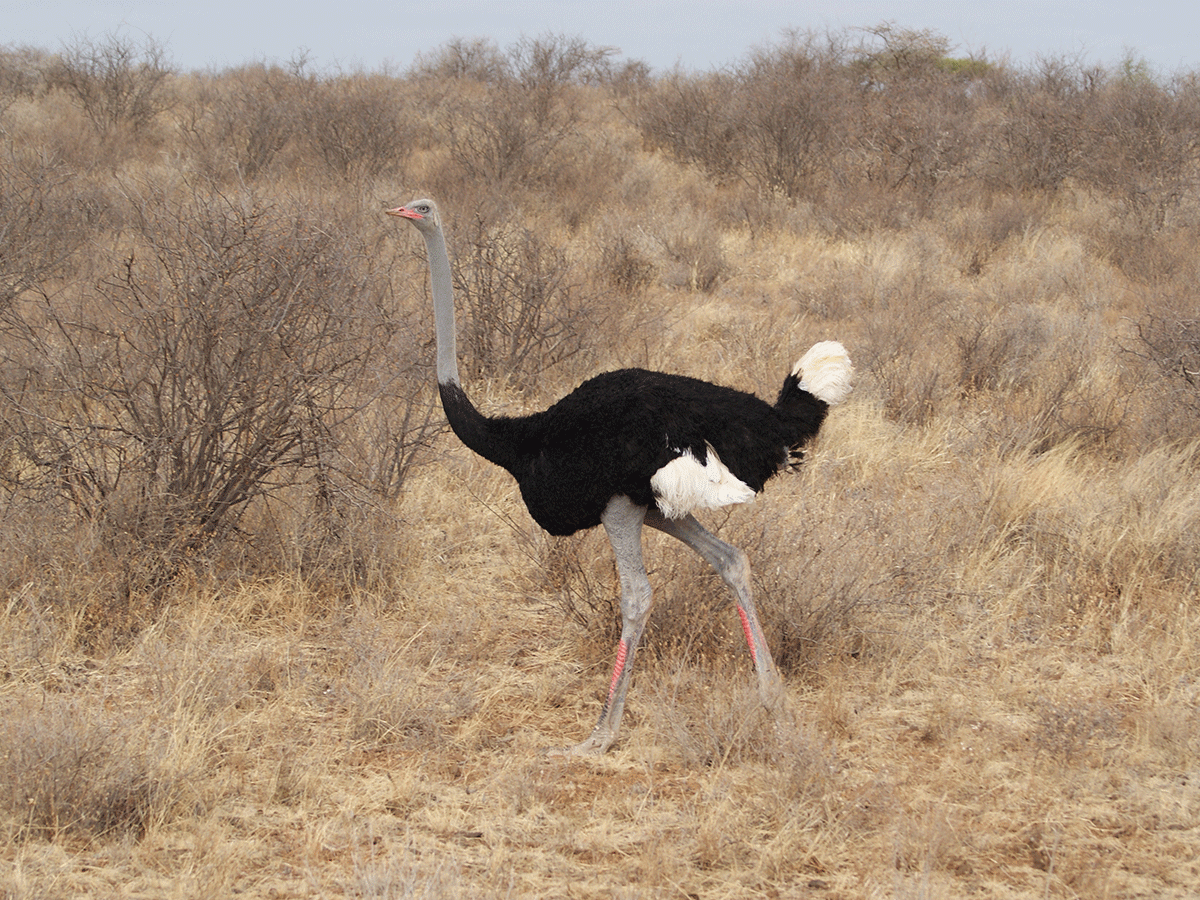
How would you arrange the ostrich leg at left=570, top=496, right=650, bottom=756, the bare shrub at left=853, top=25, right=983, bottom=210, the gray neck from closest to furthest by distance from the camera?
1. the ostrich leg at left=570, top=496, right=650, bottom=756
2. the gray neck
3. the bare shrub at left=853, top=25, right=983, bottom=210

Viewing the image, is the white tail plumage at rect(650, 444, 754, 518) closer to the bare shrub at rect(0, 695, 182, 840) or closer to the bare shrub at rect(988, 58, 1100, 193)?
the bare shrub at rect(0, 695, 182, 840)

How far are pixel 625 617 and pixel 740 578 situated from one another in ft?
1.35

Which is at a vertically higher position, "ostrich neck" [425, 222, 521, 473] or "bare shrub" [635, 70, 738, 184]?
"bare shrub" [635, 70, 738, 184]

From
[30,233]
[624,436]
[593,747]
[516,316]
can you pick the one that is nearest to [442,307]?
[624,436]

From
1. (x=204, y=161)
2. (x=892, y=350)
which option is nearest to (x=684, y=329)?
(x=892, y=350)

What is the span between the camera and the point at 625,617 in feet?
12.7

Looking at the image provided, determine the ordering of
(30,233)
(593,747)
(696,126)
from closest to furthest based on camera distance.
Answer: (593,747), (30,233), (696,126)

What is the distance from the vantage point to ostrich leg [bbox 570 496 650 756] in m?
3.81

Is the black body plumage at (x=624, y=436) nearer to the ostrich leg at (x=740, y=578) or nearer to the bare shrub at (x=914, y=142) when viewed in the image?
the ostrich leg at (x=740, y=578)

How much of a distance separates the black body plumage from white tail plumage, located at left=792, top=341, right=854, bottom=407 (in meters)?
0.04

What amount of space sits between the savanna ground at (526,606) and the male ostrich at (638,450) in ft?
1.31

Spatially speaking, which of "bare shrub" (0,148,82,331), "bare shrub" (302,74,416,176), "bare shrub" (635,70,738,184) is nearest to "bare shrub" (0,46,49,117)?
"bare shrub" (302,74,416,176)

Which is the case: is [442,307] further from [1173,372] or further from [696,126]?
[696,126]

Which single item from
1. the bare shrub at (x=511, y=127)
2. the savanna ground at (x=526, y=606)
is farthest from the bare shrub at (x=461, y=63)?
the savanna ground at (x=526, y=606)
